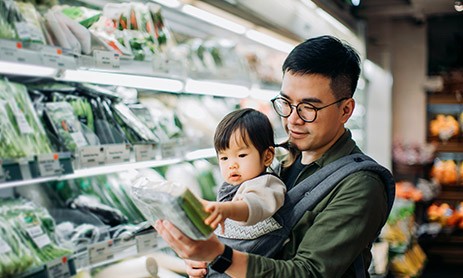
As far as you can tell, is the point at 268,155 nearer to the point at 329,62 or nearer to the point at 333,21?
the point at 329,62

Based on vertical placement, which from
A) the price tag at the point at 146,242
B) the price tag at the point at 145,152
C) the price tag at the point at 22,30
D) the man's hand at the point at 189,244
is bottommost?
the price tag at the point at 146,242

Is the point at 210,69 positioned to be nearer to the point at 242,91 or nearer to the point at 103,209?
the point at 242,91

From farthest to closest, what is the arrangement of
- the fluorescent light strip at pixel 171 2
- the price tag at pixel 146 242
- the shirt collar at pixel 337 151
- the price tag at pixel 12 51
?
the fluorescent light strip at pixel 171 2
the price tag at pixel 146 242
the price tag at pixel 12 51
the shirt collar at pixel 337 151

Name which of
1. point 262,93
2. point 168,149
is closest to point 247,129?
point 168,149

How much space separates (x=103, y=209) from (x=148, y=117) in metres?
0.55

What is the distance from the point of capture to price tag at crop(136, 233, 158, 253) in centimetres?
250

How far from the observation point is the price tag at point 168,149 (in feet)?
9.36

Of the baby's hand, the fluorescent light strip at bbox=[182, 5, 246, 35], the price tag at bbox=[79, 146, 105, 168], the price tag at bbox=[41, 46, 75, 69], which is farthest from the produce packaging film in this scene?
the fluorescent light strip at bbox=[182, 5, 246, 35]

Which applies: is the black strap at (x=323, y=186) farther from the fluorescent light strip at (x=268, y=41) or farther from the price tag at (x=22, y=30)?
the fluorescent light strip at (x=268, y=41)

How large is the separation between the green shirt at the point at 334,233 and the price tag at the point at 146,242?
105cm

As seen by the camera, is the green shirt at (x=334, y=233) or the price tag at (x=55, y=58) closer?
the green shirt at (x=334, y=233)

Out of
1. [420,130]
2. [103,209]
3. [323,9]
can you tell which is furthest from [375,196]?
[420,130]

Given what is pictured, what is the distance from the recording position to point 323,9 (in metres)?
4.79

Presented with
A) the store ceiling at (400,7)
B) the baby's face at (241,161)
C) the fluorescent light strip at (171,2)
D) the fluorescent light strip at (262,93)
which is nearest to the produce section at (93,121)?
the fluorescent light strip at (171,2)
